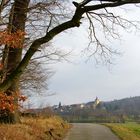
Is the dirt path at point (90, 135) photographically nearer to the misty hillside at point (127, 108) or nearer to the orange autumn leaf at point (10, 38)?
the orange autumn leaf at point (10, 38)

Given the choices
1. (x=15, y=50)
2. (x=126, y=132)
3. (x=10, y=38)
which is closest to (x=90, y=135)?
(x=126, y=132)

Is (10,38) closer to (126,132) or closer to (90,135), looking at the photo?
(90,135)

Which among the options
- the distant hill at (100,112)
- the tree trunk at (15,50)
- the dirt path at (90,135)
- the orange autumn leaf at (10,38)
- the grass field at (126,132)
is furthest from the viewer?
the distant hill at (100,112)

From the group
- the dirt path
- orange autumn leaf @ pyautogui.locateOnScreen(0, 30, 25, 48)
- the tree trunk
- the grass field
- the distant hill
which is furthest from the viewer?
the distant hill

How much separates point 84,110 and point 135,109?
1081 centimetres

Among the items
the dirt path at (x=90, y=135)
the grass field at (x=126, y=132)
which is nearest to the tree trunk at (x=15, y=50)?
the dirt path at (x=90, y=135)

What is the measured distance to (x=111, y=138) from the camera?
97.1 ft

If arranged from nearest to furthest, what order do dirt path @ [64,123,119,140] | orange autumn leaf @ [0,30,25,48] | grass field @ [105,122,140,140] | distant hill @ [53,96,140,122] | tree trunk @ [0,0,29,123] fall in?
orange autumn leaf @ [0,30,25,48]
tree trunk @ [0,0,29,123]
dirt path @ [64,123,119,140]
grass field @ [105,122,140,140]
distant hill @ [53,96,140,122]

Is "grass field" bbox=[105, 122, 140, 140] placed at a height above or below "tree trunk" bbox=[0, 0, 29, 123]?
below

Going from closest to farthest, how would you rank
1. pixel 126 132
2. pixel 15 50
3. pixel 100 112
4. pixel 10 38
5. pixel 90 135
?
1. pixel 10 38
2. pixel 15 50
3. pixel 90 135
4. pixel 126 132
5. pixel 100 112

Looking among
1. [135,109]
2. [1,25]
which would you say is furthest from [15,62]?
[135,109]

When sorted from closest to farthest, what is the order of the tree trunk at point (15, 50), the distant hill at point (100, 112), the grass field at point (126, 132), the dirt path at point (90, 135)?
1. the tree trunk at point (15, 50)
2. the dirt path at point (90, 135)
3. the grass field at point (126, 132)
4. the distant hill at point (100, 112)

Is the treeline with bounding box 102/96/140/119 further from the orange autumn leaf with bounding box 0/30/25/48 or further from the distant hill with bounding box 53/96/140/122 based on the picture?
the orange autumn leaf with bounding box 0/30/25/48

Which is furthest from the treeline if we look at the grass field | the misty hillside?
the grass field
